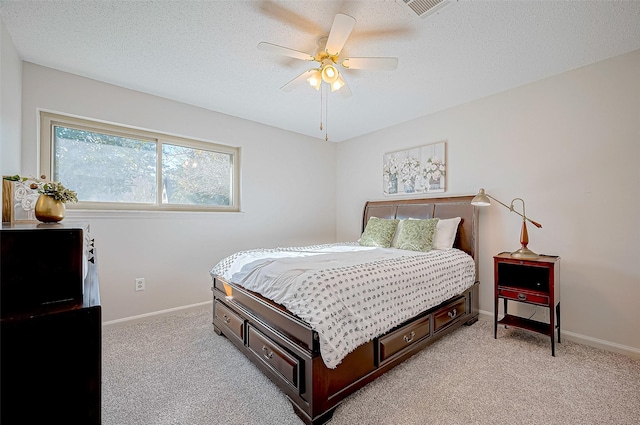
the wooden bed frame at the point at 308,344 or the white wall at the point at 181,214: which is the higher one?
the white wall at the point at 181,214

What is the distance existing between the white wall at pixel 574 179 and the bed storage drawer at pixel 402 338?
127cm

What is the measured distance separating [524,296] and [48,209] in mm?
3316

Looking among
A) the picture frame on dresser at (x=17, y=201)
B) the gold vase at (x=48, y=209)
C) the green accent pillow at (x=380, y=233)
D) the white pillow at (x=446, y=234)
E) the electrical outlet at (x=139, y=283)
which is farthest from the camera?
the green accent pillow at (x=380, y=233)

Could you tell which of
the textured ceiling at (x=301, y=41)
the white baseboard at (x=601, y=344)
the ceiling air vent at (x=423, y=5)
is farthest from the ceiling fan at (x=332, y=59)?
the white baseboard at (x=601, y=344)

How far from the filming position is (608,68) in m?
2.35

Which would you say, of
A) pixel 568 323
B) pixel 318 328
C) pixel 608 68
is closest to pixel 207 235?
pixel 318 328

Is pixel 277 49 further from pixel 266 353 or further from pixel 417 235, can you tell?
pixel 417 235

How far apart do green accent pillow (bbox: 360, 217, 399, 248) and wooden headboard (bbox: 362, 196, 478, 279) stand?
0.36 m

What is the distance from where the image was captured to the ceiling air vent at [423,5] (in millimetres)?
1659

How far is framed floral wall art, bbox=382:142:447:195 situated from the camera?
3461mm

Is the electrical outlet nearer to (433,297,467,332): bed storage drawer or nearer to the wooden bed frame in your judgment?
the wooden bed frame

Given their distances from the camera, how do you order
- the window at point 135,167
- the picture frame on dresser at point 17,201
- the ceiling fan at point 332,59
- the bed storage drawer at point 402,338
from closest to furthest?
the picture frame on dresser at point 17,201 < the ceiling fan at point 332,59 < the bed storage drawer at point 402,338 < the window at point 135,167

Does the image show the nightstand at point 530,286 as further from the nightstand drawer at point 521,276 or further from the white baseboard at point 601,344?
the white baseboard at point 601,344

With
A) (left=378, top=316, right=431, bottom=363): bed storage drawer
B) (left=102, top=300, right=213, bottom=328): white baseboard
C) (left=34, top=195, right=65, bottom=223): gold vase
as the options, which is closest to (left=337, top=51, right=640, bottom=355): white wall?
(left=378, top=316, right=431, bottom=363): bed storage drawer
